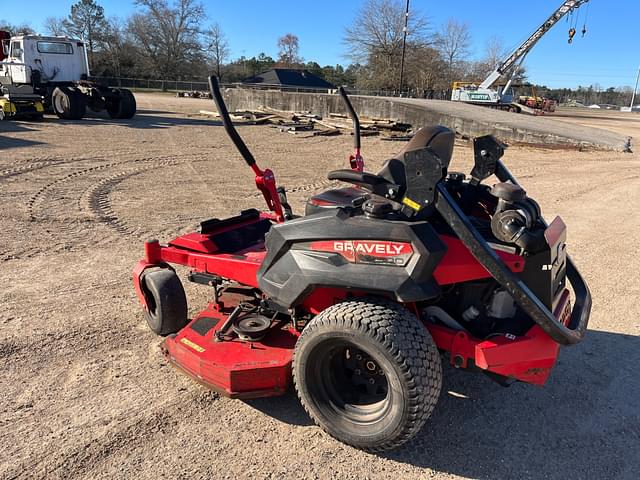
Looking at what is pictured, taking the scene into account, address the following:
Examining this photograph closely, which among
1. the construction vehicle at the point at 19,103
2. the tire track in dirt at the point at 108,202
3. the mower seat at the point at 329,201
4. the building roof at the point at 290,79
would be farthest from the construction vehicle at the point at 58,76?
the building roof at the point at 290,79

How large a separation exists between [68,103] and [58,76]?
200cm

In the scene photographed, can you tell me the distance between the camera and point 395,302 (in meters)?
2.37

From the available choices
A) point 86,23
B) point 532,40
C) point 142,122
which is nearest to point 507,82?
point 532,40

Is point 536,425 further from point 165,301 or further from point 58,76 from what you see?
point 58,76

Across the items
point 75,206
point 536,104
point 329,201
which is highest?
point 536,104

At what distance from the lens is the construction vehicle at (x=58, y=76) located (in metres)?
16.6

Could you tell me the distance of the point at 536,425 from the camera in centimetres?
267

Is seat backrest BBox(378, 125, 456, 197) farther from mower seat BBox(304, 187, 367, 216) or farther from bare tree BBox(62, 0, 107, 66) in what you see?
bare tree BBox(62, 0, 107, 66)

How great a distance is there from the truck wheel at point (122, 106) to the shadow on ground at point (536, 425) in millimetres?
17241

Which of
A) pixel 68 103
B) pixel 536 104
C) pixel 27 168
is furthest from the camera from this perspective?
pixel 536 104

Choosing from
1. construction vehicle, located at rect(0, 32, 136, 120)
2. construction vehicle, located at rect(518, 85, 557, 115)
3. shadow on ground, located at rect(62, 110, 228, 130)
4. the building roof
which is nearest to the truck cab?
construction vehicle, located at rect(0, 32, 136, 120)

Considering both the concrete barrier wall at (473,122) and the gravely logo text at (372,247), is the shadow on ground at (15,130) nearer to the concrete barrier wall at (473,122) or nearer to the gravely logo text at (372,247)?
the concrete barrier wall at (473,122)

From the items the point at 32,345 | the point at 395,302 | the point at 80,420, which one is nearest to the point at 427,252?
the point at 395,302

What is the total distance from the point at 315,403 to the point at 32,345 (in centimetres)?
201
